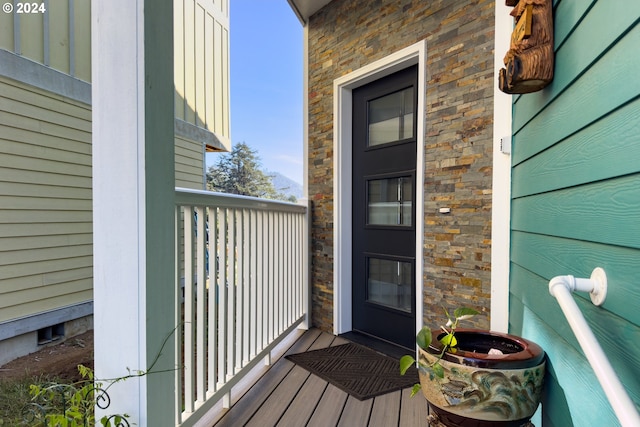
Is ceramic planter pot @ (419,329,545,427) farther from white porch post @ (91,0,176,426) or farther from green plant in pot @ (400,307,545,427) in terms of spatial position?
white porch post @ (91,0,176,426)

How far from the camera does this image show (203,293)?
5.20 feet

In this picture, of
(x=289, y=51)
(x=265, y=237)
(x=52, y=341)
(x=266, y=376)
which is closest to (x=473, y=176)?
(x=265, y=237)

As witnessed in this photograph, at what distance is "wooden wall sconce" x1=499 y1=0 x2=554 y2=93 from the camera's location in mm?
985

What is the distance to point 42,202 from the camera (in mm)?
Result: 3322

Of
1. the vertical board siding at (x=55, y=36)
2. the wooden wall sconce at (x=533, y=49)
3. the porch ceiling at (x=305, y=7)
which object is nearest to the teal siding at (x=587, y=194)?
the wooden wall sconce at (x=533, y=49)

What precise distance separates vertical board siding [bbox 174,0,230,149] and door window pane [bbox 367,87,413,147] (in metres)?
3.09

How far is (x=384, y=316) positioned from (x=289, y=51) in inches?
434

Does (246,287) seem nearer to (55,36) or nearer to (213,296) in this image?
(213,296)

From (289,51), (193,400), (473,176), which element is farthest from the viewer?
(289,51)

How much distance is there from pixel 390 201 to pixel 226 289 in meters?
1.52

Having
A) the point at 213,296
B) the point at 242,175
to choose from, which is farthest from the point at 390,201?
the point at 242,175

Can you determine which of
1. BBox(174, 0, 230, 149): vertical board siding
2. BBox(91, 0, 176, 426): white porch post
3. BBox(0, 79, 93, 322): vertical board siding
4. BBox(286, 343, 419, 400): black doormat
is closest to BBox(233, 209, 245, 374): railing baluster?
BBox(286, 343, 419, 400): black doormat

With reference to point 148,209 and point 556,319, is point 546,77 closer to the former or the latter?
point 556,319

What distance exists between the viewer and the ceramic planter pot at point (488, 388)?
0.92m
